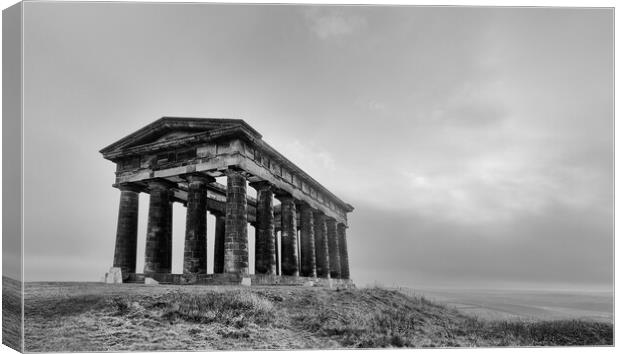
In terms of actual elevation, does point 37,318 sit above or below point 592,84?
below

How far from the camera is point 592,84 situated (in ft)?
48.6

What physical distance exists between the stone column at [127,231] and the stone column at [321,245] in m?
14.8

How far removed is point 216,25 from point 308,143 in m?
6.10

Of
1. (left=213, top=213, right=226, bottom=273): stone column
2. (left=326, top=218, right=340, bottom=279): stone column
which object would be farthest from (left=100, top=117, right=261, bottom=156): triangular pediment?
(left=326, top=218, right=340, bottom=279): stone column

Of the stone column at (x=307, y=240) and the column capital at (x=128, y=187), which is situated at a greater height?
the column capital at (x=128, y=187)

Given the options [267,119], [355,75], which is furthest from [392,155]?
[267,119]

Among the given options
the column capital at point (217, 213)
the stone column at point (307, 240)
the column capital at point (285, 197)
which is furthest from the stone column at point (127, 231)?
the stone column at point (307, 240)

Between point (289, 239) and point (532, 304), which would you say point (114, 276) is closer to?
point (289, 239)

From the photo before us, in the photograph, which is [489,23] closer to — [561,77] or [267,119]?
[561,77]

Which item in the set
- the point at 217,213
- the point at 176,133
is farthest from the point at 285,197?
the point at 176,133

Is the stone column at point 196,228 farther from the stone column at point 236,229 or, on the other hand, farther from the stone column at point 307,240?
the stone column at point 307,240

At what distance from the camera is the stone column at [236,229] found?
21406 millimetres

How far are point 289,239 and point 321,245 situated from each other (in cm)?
Answer: 801

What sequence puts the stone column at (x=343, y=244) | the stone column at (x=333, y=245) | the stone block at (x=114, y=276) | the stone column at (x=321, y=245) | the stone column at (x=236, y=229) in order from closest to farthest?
the stone column at (x=236, y=229) < the stone block at (x=114, y=276) < the stone column at (x=321, y=245) < the stone column at (x=333, y=245) < the stone column at (x=343, y=244)
